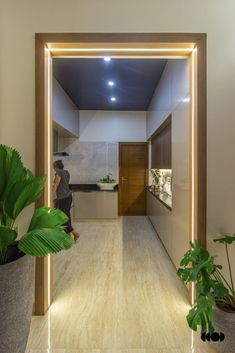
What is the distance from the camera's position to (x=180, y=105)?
126 inches

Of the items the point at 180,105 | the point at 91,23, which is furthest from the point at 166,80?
the point at 91,23

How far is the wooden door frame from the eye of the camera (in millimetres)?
2232

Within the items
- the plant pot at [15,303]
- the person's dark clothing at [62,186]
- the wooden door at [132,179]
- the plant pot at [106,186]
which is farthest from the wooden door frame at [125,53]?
the wooden door at [132,179]

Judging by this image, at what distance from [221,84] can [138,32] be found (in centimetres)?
82

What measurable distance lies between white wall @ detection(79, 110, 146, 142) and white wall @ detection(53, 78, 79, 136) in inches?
15.2

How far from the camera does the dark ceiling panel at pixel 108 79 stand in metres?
4.13

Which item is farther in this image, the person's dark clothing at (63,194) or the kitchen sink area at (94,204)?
the kitchen sink area at (94,204)

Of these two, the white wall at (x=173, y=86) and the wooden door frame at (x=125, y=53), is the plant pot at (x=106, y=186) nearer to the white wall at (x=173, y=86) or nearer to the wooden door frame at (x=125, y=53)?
the white wall at (x=173, y=86)

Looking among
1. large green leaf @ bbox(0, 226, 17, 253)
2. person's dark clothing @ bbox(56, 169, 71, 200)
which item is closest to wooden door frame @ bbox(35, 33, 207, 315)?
large green leaf @ bbox(0, 226, 17, 253)

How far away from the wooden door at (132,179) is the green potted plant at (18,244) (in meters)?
5.90

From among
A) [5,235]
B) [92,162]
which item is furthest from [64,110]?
[5,235]

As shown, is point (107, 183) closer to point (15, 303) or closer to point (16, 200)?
point (16, 200)

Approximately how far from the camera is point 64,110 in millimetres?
5398

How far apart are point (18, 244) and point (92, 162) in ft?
20.1
